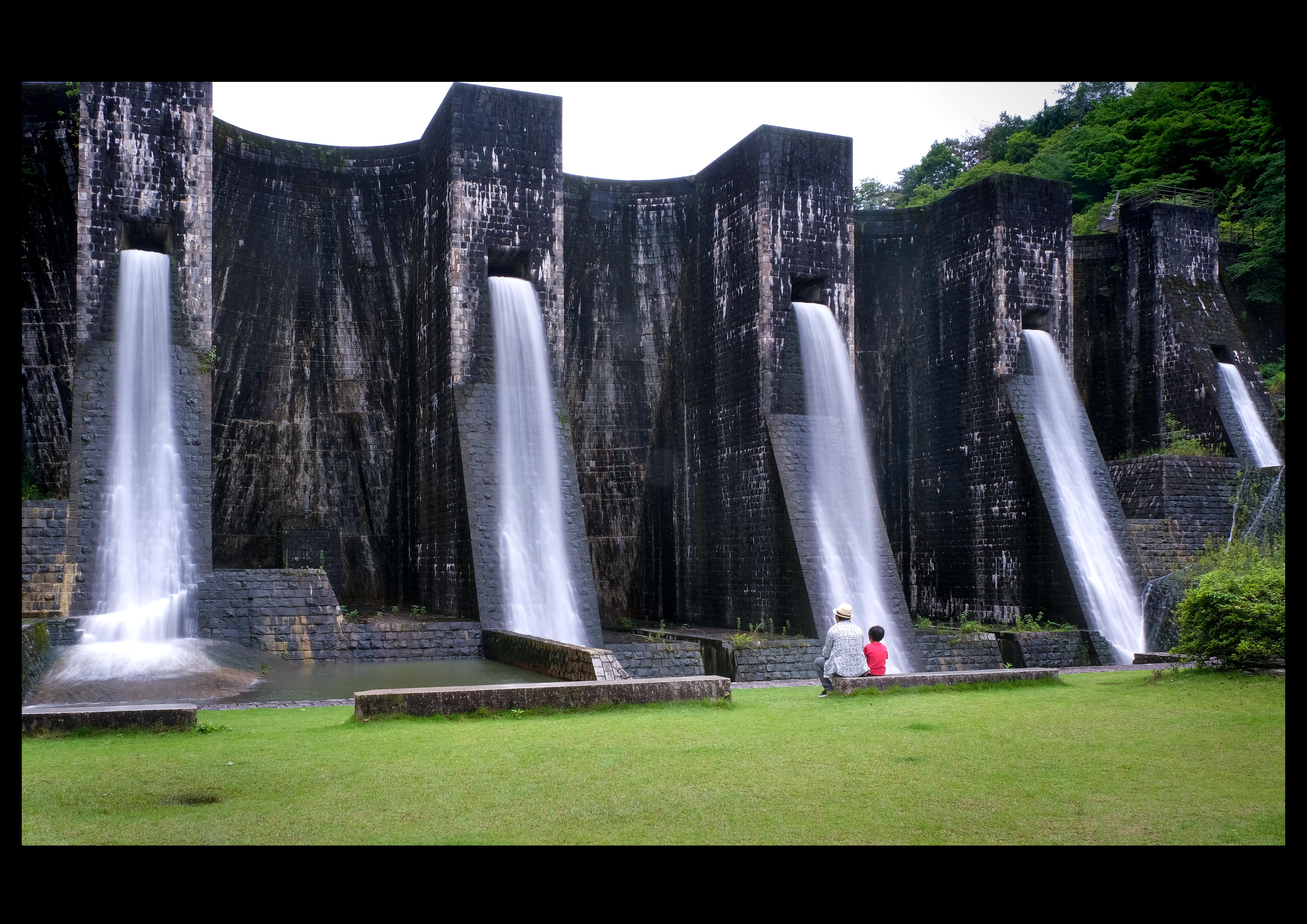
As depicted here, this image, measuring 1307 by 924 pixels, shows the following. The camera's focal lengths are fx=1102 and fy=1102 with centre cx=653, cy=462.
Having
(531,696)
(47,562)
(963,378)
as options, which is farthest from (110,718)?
(963,378)

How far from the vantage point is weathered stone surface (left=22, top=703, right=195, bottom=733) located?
6.21m

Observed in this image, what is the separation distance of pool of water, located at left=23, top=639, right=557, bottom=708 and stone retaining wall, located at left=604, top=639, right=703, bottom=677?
4.16ft

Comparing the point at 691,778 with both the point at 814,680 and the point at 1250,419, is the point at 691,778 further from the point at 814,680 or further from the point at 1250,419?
the point at 1250,419

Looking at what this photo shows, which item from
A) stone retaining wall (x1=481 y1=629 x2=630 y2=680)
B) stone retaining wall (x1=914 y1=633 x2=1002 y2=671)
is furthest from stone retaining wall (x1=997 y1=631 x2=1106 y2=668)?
stone retaining wall (x1=481 y1=629 x2=630 y2=680)

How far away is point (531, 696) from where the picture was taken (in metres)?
7.11

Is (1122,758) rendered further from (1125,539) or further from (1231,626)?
(1125,539)

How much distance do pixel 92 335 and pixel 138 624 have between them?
338 centimetres

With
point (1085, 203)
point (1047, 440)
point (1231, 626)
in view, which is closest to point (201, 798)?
point (1231, 626)

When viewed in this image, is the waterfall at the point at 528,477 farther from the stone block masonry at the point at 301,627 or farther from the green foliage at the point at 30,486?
the green foliage at the point at 30,486

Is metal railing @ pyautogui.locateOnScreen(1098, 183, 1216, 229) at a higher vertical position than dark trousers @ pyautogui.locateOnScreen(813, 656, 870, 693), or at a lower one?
higher

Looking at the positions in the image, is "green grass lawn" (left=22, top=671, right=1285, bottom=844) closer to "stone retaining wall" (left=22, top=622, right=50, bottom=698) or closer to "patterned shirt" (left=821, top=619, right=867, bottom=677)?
"patterned shirt" (left=821, top=619, right=867, bottom=677)

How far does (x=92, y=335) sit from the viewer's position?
12.4m

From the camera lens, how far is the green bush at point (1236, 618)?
8172 millimetres

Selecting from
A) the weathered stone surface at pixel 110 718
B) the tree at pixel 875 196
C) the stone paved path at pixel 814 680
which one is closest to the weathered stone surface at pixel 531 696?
the weathered stone surface at pixel 110 718
